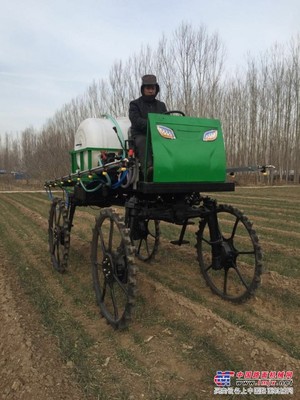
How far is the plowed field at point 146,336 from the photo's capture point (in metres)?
2.61

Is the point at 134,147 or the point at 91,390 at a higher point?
the point at 134,147

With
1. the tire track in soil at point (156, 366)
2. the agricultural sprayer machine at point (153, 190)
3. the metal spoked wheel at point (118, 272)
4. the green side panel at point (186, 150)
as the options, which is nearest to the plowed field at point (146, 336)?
the tire track in soil at point (156, 366)

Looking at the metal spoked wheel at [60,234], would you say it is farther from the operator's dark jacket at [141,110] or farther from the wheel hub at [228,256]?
the wheel hub at [228,256]

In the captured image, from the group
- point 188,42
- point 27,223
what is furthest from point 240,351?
point 188,42

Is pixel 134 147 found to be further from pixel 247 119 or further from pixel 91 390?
pixel 247 119

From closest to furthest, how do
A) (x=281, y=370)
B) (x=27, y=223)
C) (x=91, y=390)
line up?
(x=91, y=390) < (x=281, y=370) < (x=27, y=223)

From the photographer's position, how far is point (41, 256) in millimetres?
6434

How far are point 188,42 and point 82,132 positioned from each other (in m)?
28.6

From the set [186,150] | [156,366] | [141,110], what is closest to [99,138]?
[141,110]

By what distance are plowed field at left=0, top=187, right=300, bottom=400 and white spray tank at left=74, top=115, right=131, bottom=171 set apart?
176 centimetres

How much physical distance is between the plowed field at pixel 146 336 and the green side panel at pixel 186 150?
150cm

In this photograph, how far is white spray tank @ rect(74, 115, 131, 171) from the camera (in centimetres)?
433

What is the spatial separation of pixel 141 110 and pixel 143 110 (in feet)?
0.08

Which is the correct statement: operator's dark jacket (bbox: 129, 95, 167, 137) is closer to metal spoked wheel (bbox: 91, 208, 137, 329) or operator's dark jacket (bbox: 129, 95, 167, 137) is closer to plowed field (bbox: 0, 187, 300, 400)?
metal spoked wheel (bbox: 91, 208, 137, 329)
